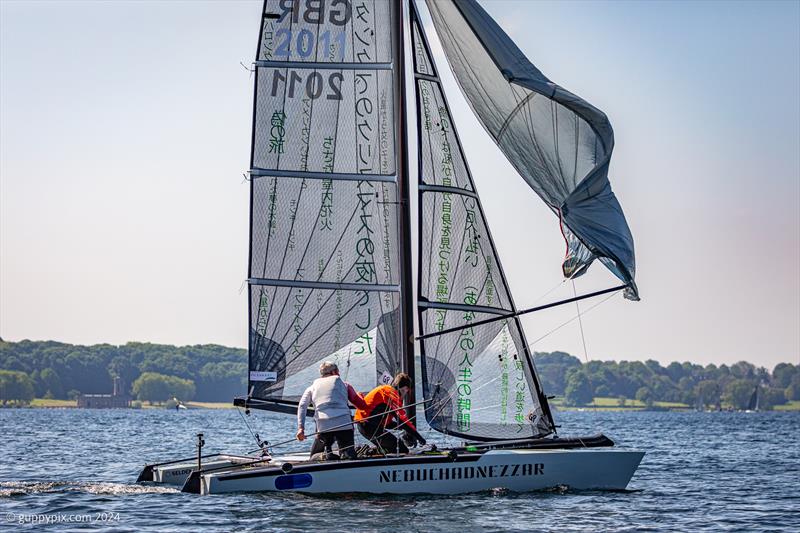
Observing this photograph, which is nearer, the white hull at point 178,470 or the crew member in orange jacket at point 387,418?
the crew member in orange jacket at point 387,418

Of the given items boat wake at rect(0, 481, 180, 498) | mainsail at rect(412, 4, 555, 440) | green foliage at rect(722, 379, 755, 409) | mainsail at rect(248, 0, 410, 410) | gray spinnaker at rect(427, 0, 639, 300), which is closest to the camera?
gray spinnaker at rect(427, 0, 639, 300)

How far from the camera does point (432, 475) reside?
18375 millimetres

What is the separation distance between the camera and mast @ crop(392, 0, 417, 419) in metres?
20.7

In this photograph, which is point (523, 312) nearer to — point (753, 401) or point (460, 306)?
point (460, 306)

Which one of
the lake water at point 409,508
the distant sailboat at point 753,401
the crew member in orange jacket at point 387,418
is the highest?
the distant sailboat at point 753,401

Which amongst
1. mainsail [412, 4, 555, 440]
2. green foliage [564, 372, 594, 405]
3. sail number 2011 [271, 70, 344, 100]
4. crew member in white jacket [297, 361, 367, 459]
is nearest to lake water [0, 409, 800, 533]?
crew member in white jacket [297, 361, 367, 459]

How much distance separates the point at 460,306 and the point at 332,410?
3.53m

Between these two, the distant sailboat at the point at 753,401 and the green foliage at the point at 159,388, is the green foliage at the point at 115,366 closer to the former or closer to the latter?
the green foliage at the point at 159,388

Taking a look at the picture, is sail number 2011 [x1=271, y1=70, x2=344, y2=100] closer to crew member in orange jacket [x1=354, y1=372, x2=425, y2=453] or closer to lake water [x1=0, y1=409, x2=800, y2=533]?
crew member in orange jacket [x1=354, y1=372, x2=425, y2=453]

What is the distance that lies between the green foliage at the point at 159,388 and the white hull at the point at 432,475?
151 metres

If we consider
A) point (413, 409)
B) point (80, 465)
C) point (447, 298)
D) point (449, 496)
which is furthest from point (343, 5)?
point (80, 465)

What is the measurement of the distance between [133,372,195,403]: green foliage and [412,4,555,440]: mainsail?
14971 centimetres

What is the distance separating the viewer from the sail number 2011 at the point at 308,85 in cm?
2117

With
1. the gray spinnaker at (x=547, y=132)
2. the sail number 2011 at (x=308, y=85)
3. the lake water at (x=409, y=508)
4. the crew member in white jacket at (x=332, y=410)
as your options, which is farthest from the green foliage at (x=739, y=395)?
the crew member in white jacket at (x=332, y=410)
